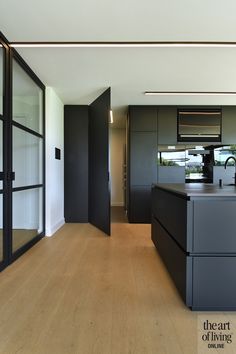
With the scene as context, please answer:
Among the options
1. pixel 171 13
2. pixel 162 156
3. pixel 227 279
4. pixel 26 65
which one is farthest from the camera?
pixel 162 156

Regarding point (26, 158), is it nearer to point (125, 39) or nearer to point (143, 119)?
point (125, 39)

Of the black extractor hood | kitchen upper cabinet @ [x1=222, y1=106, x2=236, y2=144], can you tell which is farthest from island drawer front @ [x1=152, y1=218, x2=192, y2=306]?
kitchen upper cabinet @ [x1=222, y1=106, x2=236, y2=144]

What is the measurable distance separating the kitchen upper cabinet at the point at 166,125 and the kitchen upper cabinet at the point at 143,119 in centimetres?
14

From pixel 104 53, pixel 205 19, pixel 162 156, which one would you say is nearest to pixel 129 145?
pixel 162 156

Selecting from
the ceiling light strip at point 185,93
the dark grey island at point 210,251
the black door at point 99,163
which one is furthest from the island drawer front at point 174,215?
the ceiling light strip at point 185,93

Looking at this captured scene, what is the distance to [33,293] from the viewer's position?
2.42 meters

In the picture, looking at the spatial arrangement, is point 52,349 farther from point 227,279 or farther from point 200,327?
point 227,279

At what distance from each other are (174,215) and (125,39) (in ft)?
6.86

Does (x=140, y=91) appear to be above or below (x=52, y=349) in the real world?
above

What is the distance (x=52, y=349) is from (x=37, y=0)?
9.26 ft

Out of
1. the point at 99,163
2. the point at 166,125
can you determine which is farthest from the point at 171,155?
the point at 99,163

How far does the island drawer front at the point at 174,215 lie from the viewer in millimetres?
2127

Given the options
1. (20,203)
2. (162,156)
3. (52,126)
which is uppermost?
(52,126)

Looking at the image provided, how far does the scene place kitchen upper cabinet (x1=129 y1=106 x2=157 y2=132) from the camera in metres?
5.85
